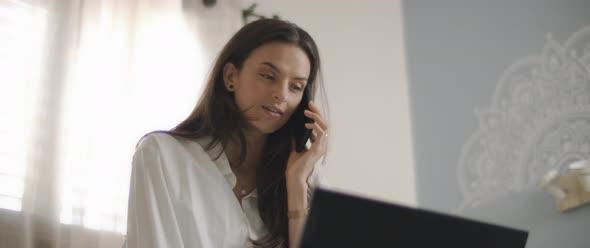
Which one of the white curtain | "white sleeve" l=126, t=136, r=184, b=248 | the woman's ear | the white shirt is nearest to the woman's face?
the woman's ear

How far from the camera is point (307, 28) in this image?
6.99 ft

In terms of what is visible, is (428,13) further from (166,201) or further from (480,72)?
(166,201)

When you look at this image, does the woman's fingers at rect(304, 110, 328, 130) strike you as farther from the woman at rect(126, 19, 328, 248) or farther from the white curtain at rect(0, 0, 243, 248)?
the white curtain at rect(0, 0, 243, 248)

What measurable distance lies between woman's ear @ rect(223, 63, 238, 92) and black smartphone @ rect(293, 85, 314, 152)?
154 millimetres

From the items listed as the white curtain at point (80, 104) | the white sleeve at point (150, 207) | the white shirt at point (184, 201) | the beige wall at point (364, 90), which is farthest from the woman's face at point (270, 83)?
the beige wall at point (364, 90)

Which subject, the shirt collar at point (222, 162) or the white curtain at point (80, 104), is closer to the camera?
the shirt collar at point (222, 162)

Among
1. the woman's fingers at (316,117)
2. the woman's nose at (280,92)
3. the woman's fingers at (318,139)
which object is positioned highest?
the woman's nose at (280,92)

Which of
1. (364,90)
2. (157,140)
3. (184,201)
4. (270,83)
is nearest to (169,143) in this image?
(157,140)

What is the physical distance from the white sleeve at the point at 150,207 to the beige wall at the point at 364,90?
97 cm

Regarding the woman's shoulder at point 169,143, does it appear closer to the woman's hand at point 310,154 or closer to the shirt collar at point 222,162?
the shirt collar at point 222,162


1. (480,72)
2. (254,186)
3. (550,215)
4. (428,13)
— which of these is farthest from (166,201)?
(428,13)

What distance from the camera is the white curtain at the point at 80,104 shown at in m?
1.42

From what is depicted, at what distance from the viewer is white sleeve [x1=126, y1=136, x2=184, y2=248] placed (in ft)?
3.32

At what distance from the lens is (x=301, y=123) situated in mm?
1320
